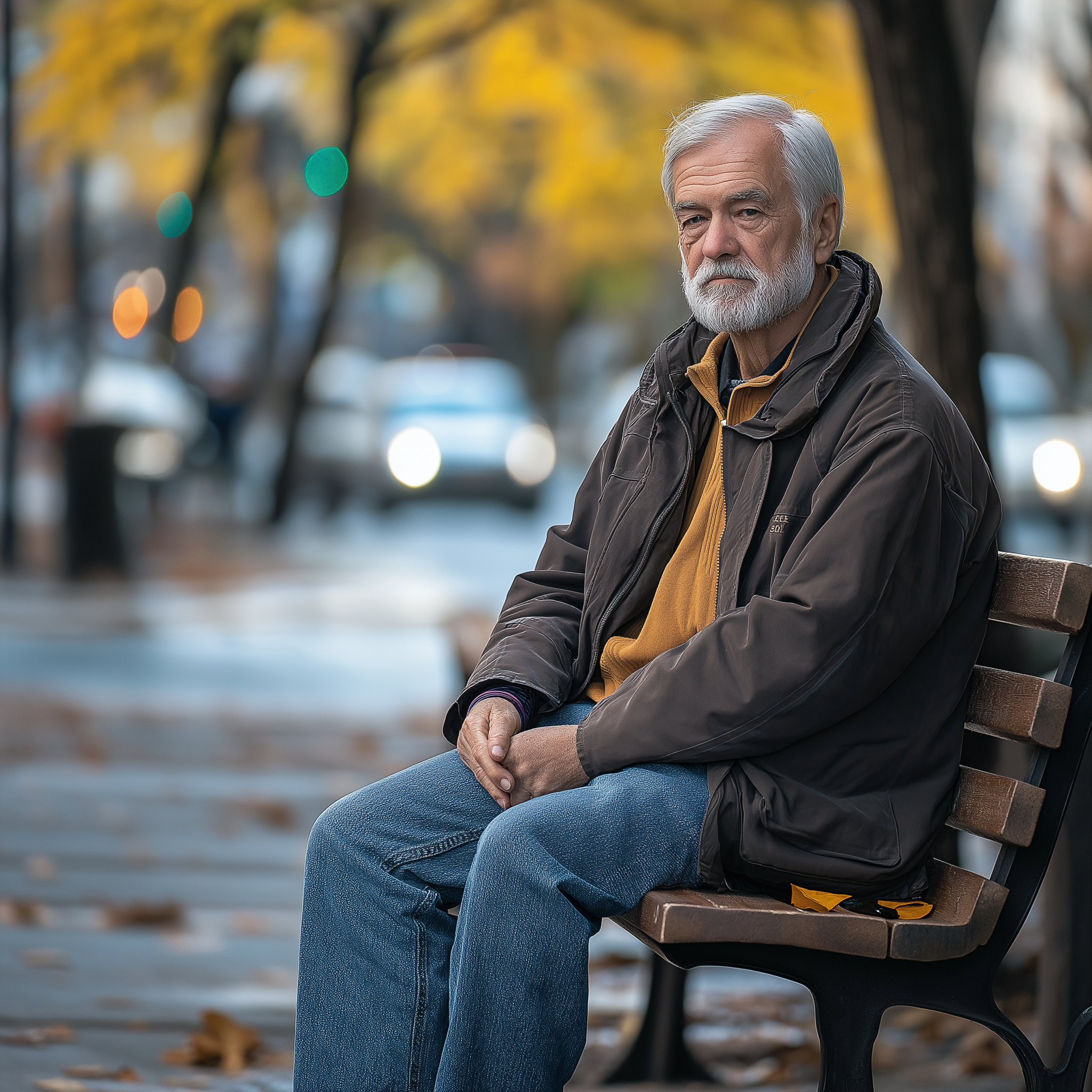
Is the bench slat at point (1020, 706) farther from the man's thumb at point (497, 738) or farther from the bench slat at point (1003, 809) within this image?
the man's thumb at point (497, 738)

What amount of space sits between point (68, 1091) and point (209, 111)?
16.9 metres

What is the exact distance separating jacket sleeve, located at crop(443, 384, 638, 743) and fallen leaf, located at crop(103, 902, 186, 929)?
2036 millimetres

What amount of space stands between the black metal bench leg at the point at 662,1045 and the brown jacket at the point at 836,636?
3.60 ft

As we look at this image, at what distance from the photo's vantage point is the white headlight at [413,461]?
21.9 meters

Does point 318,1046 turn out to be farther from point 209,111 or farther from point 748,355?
point 209,111

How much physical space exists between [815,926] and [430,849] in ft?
2.28

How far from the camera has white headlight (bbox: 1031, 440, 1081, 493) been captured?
1764 centimetres

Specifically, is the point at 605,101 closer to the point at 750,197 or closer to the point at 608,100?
the point at 608,100

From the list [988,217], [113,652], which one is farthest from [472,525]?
[113,652]

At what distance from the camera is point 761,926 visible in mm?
2625

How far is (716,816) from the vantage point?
273cm

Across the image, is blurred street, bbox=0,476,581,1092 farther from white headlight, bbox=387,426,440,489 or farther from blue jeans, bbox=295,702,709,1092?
white headlight, bbox=387,426,440,489

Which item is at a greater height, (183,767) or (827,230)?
(827,230)

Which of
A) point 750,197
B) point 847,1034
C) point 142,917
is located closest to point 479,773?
point 847,1034
